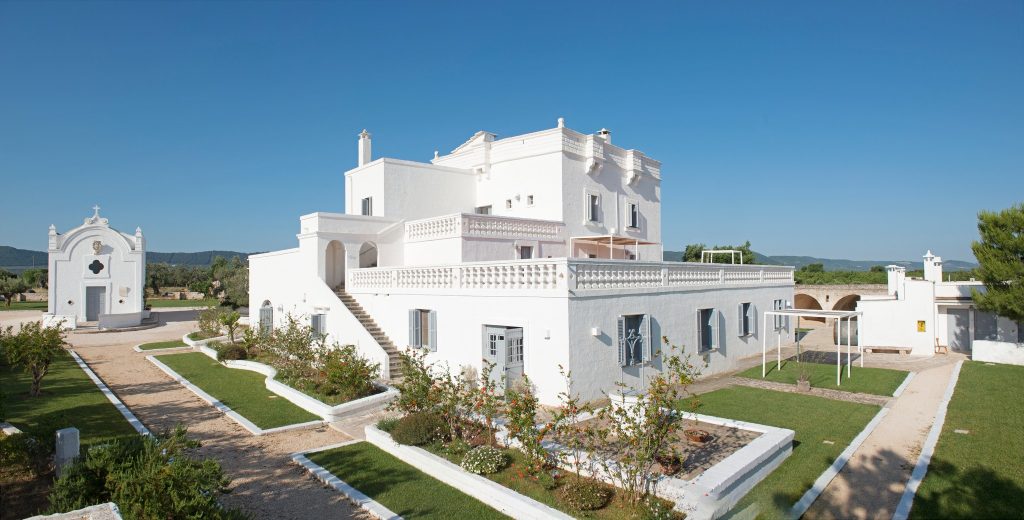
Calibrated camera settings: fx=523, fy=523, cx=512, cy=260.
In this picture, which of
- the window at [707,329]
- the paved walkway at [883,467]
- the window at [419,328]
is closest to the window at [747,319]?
the window at [707,329]

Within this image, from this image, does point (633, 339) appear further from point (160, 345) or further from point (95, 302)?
point (95, 302)

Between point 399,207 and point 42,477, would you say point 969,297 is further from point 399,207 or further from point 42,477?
point 42,477

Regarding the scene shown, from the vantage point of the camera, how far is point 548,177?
21.6m

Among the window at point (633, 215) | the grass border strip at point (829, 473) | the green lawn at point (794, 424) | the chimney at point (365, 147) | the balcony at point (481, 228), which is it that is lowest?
the green lawn at point (794, 424)

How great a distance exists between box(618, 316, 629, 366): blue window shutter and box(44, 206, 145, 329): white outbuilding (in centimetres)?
3353

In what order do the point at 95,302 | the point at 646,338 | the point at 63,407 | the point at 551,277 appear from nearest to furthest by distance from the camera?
the point at 551,277, the point at 63,407, the point at 646,338, the point at 95,302

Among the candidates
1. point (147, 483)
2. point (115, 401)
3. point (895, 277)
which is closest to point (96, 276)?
point (115, 401)

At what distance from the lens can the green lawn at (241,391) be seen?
12133mm

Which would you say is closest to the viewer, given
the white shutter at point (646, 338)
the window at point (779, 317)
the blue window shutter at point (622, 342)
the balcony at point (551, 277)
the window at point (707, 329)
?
the balcony at point (551, 277)

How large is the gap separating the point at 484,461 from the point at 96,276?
3538 centimetres

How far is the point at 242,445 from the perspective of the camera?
10.2 metres

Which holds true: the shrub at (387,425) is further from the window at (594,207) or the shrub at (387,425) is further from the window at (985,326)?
the window at (985,326)

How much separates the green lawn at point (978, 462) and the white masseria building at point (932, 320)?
922 cm

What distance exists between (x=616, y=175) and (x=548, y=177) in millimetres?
4396
